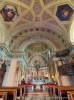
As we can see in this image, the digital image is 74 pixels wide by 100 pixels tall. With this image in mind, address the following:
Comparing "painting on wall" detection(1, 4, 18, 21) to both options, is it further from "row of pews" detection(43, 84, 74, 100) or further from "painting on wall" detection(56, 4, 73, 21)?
"row of pews" detection(43, 84, 74, 100)

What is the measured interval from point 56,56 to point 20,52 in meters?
4.76

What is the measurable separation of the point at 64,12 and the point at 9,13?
6.26 metres

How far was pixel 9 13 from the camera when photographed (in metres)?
10.9

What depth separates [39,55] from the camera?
59.9 ft

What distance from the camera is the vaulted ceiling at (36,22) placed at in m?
10.4

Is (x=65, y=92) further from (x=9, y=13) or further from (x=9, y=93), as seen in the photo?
(x=9, y=13)

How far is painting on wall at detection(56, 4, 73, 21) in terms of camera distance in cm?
1036

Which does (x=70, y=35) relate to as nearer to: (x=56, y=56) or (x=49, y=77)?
(x=56, y=56)

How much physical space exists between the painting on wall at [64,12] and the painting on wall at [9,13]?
497cm

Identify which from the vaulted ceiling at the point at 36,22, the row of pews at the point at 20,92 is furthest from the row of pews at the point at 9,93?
the vaulted ceiling at the point at 36,22

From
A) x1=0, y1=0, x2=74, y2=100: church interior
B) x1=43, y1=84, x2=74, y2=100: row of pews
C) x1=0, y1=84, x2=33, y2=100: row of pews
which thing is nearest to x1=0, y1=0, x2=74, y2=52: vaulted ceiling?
x1=0, y1=0, x2=74, y2=100: church interior

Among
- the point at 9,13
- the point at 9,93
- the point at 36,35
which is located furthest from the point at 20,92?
the point at 36,35

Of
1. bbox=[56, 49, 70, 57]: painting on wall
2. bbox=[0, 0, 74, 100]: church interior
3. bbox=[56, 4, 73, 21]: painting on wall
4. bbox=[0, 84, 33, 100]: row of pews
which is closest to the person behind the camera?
bbox=[0, 84, 33, 100]: row of pews

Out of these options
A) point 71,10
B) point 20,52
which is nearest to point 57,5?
point 71,10
